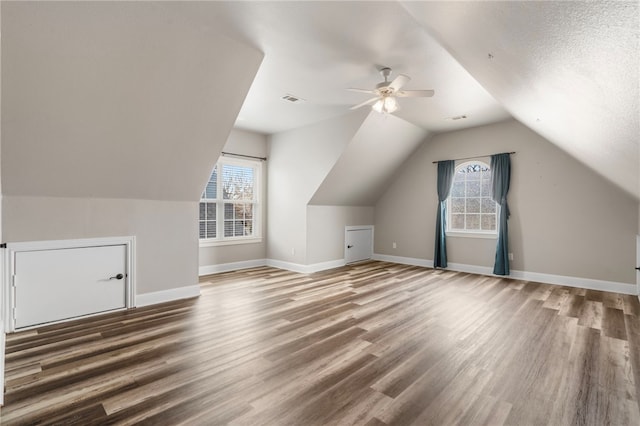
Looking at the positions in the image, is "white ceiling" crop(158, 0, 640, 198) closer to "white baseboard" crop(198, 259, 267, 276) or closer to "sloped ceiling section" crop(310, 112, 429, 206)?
"sloped ceiling section" crop(310, 112, 429, 206)

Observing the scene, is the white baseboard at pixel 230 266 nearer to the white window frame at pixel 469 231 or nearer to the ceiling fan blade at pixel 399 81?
the white window frame at pixel 469 231

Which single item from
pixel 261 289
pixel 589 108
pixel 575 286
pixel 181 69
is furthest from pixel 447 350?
pixel 575 286

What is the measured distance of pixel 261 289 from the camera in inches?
184

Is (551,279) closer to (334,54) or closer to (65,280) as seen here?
(334,54)

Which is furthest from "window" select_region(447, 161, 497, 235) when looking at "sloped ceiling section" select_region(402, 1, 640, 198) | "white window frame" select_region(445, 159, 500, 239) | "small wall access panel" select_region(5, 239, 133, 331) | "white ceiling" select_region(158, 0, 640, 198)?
"small wall access panel" select_region(5, 239, 133, 331)

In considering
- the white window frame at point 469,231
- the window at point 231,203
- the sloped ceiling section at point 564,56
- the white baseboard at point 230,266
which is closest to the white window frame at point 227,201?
the window at point 231,203

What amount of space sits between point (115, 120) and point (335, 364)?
2965 millimetres

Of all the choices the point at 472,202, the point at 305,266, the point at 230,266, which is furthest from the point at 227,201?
the point at 472,202

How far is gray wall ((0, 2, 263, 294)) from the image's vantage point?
2293mm

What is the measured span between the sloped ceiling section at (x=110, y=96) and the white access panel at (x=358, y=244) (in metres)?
3.96

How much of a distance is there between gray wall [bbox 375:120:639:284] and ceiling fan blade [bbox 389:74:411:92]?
3.44 m

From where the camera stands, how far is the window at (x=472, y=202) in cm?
599

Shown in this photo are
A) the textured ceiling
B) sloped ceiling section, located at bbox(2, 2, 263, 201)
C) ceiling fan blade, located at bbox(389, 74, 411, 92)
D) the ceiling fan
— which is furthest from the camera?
the ceiling fan

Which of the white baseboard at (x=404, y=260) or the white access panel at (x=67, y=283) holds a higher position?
the white access panel at (x=67, y=283)
